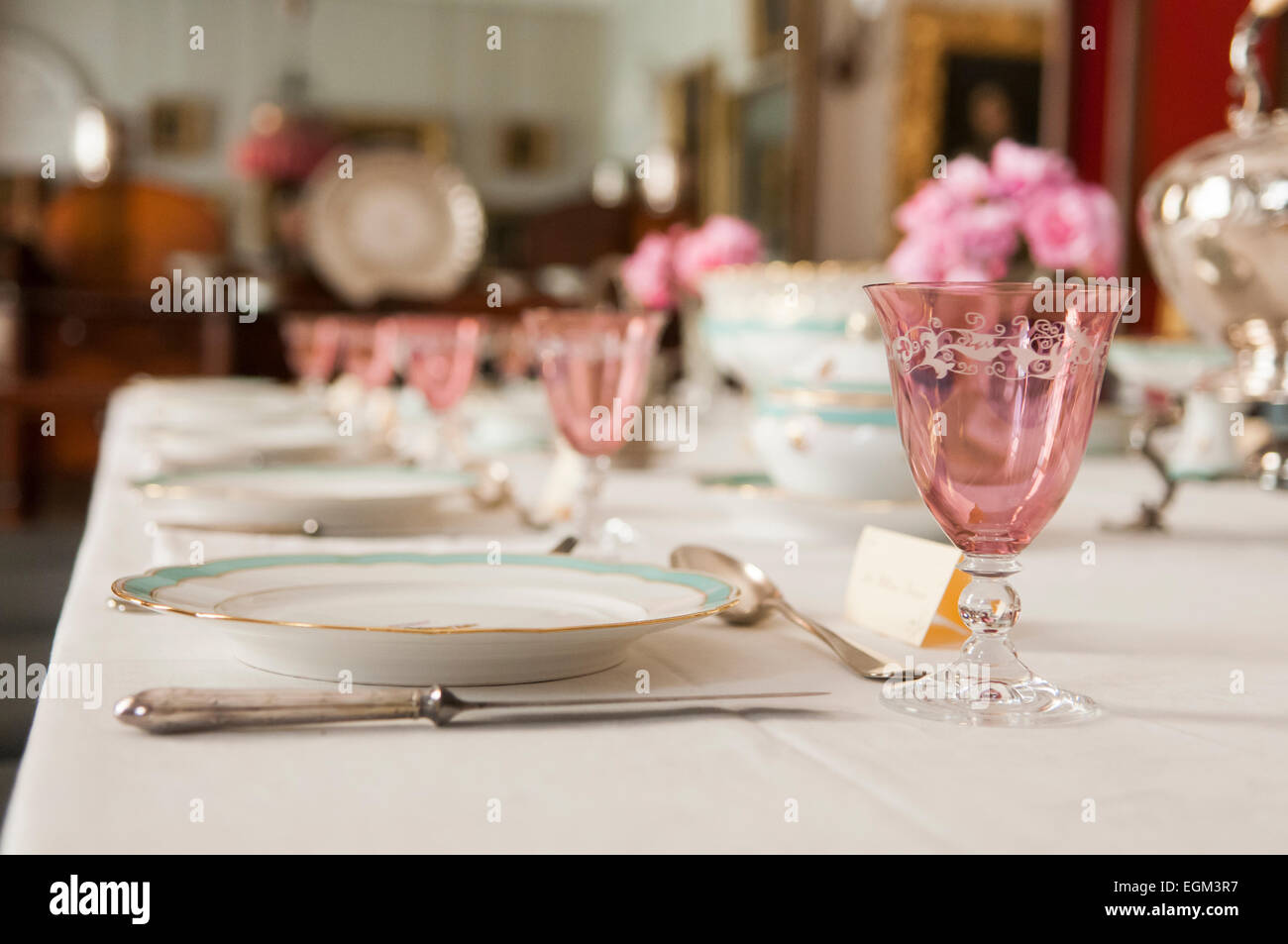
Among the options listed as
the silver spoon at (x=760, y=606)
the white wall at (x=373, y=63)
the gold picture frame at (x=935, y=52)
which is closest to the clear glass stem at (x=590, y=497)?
the silver spoon at (x=760, y=606)

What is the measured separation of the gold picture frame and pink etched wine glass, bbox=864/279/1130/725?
450 cm

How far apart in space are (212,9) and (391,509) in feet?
31.0

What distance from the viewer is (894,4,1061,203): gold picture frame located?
476 centimetres

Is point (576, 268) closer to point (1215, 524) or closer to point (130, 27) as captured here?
point (130, 27)

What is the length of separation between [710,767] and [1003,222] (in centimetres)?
137

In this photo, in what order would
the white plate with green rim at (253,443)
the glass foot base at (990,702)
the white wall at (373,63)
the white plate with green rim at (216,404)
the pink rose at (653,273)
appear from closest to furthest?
1. the glass foot base at (990,702)
2. the white plate with green rim at (253,443)
3. the white plate with green rim at (216,404)
4. the pink rose at (653,273)
5. the white wall at (373,63)

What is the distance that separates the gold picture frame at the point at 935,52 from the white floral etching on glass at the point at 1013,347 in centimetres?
451

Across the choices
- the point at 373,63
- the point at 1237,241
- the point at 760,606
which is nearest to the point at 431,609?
the point at 760,606

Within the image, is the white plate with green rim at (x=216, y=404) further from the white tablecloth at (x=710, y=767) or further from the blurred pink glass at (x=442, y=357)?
the white tablecloth at (x=710, y=767)

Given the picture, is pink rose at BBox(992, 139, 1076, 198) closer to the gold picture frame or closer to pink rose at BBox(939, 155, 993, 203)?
pink rose at BBox(939, 155, 993, 203)

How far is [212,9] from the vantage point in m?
9.52

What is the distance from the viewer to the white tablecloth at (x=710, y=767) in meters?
0.39
